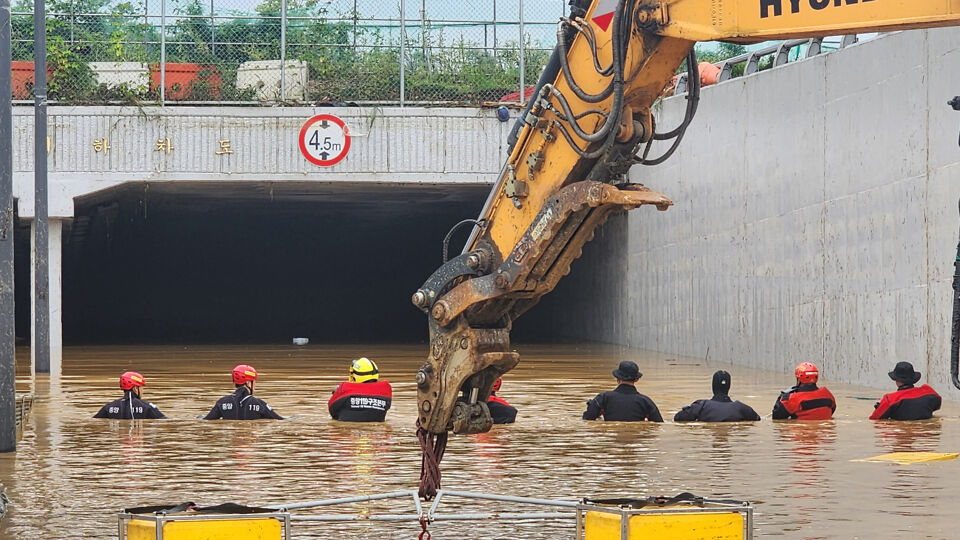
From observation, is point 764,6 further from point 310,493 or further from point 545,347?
point 545,347

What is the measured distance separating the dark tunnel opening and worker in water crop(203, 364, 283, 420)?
19.0 metres

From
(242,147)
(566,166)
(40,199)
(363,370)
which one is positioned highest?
(242,147)

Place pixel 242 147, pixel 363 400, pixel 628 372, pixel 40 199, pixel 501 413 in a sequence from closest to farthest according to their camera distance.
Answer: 1. pixel 628 372
2. pixel 501 413
3. pixel 363 400
4. pixel 40 199
5. pixel 242 147

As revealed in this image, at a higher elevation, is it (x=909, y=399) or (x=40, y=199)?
(x=40, y=199)

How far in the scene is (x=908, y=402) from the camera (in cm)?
1769

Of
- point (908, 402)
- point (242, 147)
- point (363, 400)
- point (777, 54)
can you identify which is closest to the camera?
point (363, 400)

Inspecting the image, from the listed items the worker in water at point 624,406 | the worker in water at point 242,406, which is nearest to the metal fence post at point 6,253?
the worker in water at point 242,406

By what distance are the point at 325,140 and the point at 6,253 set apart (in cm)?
1721

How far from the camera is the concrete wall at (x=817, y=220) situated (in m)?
20.9

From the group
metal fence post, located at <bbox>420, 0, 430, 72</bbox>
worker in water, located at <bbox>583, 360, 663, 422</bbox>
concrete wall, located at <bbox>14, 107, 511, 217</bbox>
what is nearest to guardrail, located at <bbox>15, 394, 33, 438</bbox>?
worker in water, located at <bbox>583, 360, 663, 422</bbox>

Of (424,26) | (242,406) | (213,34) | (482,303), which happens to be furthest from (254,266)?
(482,303)

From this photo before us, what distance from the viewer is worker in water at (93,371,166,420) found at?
17688 mm

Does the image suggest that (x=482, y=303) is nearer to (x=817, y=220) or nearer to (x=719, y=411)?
(x=719, y=411)

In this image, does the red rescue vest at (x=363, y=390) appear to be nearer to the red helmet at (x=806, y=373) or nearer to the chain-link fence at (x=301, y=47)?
the red helmet at (x=806, y=373)
